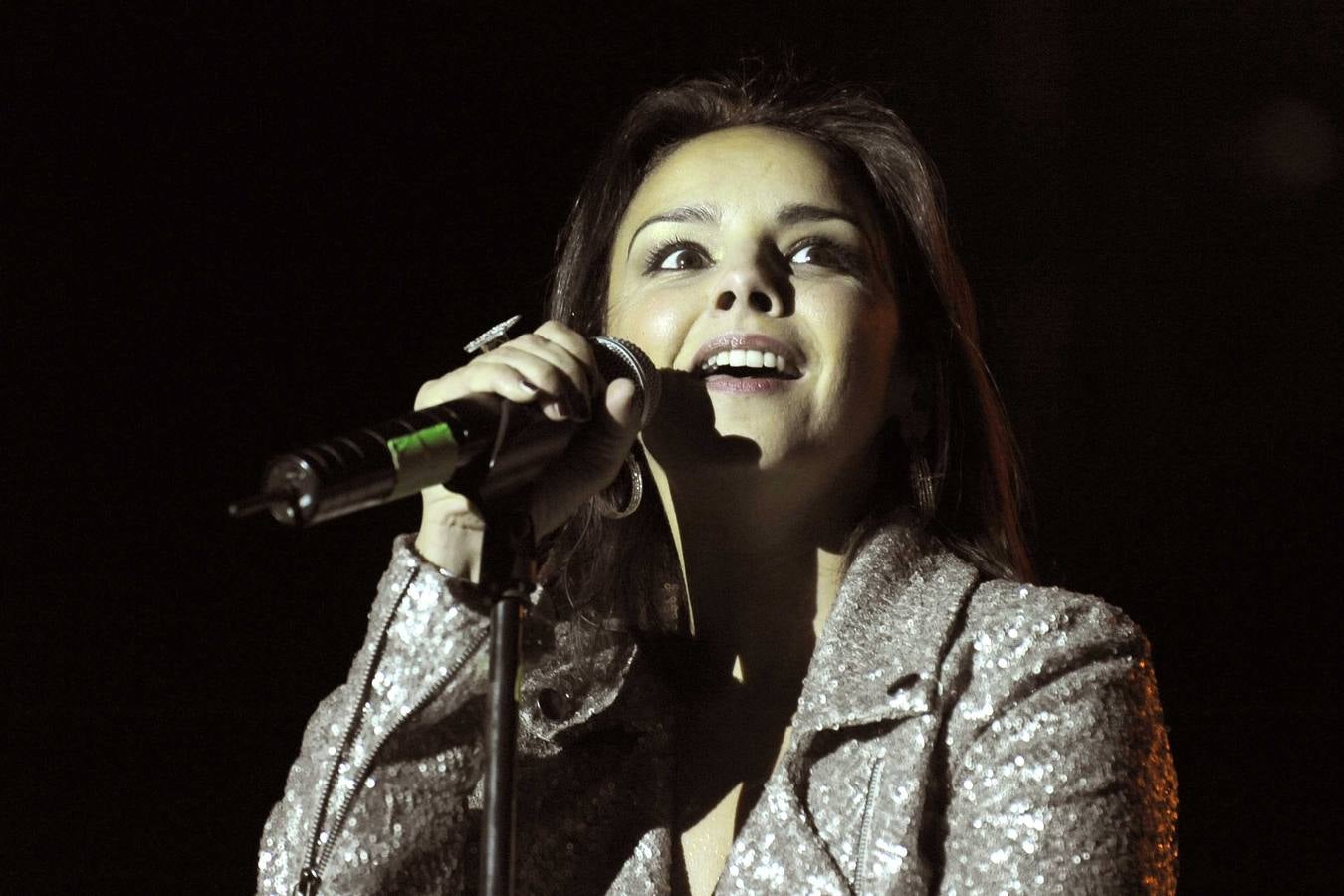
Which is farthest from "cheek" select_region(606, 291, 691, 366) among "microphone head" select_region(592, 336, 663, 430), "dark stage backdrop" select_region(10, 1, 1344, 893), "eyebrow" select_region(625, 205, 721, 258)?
"dark stage backdrop" select_region(10, 1, 1344, 893)

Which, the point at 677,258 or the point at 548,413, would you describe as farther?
the point at 677,258

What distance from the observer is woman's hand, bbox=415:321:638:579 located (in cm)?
123

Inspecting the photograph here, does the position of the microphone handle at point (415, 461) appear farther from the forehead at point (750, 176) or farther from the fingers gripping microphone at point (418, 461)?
the forehead at point (750, 176)

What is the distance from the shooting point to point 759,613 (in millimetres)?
1822

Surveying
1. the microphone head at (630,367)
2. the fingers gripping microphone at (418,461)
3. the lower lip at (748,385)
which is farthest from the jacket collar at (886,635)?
the fingers gripping microphone at (418,461)

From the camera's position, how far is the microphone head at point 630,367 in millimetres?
1396

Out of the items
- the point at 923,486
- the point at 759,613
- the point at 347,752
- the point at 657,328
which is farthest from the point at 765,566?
the point at 347,752

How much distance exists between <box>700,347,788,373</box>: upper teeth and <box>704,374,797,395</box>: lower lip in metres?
0.02

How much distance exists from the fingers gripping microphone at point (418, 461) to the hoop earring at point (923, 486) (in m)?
0.75

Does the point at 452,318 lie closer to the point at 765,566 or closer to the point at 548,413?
the point at 765,566

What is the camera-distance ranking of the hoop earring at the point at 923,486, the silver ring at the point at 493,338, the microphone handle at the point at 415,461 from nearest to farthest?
the microphone handle at the point at 415,461 < the silver ring at the point at 493,338 < the hoop earring at the point at 923,486

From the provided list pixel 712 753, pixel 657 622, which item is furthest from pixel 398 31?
pixel 712 753

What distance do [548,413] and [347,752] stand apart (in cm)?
46

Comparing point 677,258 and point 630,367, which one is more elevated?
point 677,258
